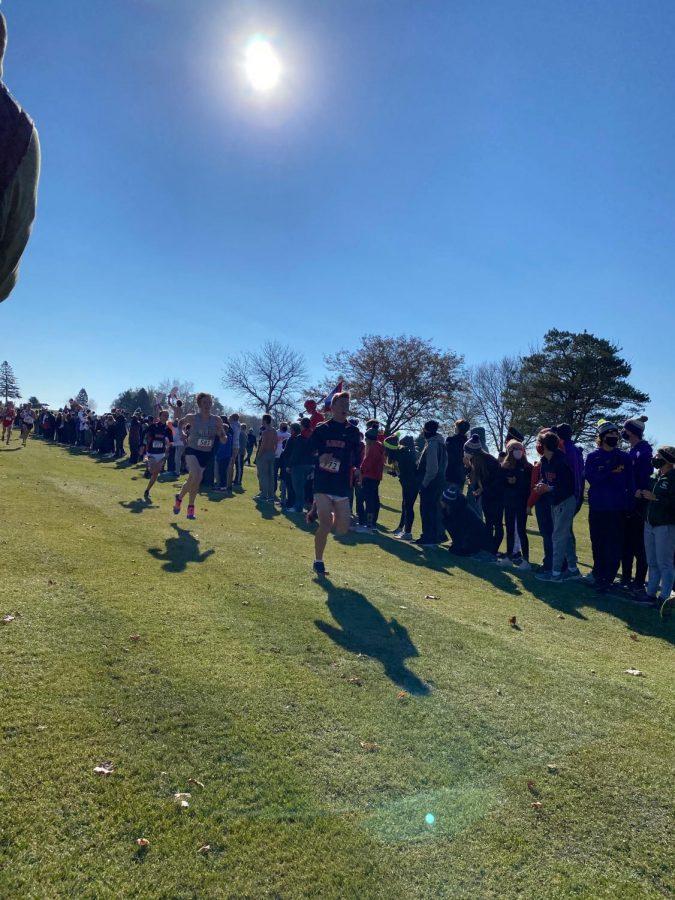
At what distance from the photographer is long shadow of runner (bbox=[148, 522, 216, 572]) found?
657 centimetres

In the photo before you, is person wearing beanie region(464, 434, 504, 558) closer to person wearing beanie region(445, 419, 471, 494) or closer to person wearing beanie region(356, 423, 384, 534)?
person wearing beanie region(445, 419, 471, 494)

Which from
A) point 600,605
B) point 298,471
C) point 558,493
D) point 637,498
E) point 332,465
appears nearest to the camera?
point 332,465

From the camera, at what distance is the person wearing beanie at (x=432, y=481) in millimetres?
10336

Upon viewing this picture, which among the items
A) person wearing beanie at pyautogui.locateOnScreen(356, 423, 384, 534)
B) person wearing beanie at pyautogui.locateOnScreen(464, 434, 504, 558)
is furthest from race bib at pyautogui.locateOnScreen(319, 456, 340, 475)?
person wearing beanie at pyautogui.locateOnScreen(356, 423, 384, 534)

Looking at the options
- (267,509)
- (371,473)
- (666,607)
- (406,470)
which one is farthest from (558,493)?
(267,509)

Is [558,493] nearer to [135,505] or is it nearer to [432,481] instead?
[432,481]

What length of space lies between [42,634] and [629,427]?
8.27 metres

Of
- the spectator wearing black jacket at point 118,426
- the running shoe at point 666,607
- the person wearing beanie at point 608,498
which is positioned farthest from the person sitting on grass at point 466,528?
the spectator wearing black jacket at point 118,426

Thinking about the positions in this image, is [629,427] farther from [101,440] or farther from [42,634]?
[101,440]

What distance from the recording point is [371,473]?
1240 cm

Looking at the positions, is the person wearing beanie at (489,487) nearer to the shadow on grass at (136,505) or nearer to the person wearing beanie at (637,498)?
the person wearing beanie at (637,498)

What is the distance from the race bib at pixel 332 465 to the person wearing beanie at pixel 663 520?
440cm

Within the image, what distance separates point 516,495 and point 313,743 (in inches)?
303

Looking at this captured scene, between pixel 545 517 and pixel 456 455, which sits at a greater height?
pixel 456 455
